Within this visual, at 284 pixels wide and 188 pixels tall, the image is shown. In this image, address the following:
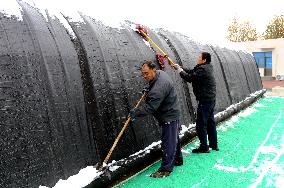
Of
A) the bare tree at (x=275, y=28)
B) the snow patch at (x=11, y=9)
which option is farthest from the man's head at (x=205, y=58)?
the bare tree at (x=275, y=28)

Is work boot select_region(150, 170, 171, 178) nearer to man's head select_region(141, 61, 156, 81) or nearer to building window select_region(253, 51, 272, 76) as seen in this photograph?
man's head select_region(141, 61, 156, 81)

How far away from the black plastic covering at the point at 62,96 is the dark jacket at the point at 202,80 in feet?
3.49

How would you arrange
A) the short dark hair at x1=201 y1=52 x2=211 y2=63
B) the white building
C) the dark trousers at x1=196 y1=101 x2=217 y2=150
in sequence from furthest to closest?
the white building
the dark trousers at x1=196 y1=101 x2=217 y2=150
the short dark hair at x1=201 y1=52 x2=211 y2=63

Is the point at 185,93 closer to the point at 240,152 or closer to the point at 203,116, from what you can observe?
the point at 203,116

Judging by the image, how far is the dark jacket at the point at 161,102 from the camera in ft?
15.8

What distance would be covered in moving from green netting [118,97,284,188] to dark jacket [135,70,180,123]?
38.0 inches

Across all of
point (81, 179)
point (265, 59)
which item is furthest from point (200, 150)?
point (265, 59)

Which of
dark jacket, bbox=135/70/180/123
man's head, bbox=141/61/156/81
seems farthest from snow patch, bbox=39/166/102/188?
man's head, bbox=141/61/156/81

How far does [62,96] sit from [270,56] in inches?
1536

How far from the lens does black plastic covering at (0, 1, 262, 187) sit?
348cm

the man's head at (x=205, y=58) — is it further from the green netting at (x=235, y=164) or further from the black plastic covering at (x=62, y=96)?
the green netting at (x=235, y=164)

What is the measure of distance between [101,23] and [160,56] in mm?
1614

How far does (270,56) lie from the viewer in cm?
3912

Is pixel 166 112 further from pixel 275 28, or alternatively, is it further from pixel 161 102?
pixel 275 28
